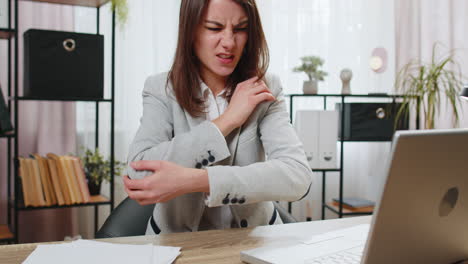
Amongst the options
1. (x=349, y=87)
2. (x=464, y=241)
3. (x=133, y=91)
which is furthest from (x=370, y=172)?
(x=464, y=241)

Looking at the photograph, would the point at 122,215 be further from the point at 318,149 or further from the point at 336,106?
the point at 336,106

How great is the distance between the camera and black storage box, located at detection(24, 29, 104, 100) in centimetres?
207

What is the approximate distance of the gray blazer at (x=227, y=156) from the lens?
1087mm

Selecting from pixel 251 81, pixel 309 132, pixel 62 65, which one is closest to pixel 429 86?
pixel 309 132

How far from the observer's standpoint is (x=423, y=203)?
0.65 m

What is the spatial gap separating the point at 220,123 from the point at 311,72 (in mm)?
1606

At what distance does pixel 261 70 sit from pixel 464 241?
818mm

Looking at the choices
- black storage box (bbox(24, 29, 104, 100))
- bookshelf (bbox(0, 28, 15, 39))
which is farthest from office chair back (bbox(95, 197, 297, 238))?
bookshelf (bbox(0, 28, 15, 39))

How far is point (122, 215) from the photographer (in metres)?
1.36

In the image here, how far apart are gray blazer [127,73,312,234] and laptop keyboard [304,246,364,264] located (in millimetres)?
261

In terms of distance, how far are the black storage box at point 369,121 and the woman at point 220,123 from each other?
1.42 m

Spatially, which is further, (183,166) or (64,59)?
(64,59)

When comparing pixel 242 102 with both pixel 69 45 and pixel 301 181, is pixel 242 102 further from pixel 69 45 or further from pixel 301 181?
pixel 69 45

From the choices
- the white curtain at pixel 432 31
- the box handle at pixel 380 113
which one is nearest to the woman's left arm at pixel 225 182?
the box handle at pixel 380 113
